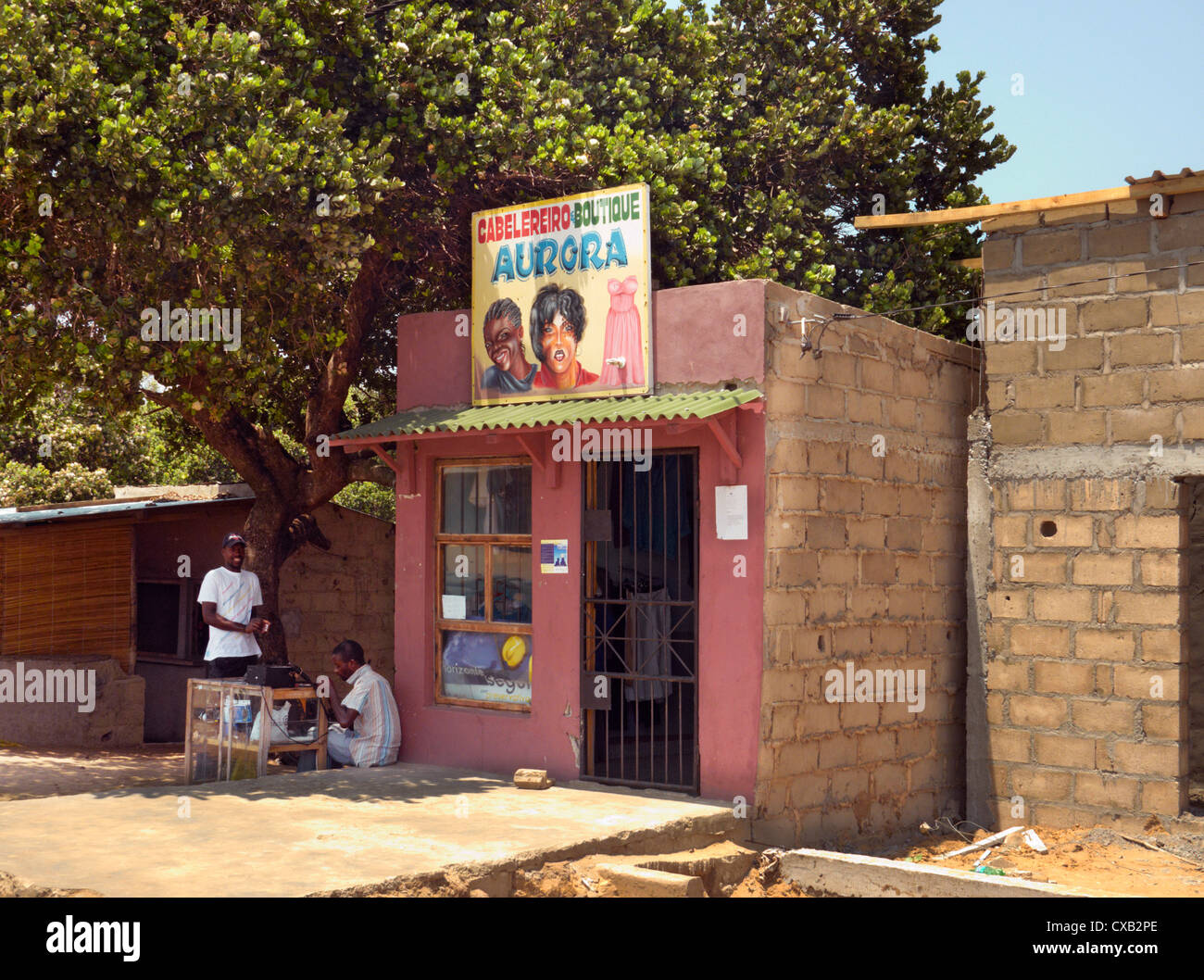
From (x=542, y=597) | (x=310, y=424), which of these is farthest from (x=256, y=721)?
(x=310, y=424)

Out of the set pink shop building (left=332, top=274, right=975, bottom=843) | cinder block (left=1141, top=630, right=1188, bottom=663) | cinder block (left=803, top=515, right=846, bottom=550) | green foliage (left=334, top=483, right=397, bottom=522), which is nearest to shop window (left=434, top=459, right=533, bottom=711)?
pink shop building (left=332, top=274, right=975, bottom=843)

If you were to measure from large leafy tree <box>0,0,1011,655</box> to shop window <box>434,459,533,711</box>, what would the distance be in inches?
78.2

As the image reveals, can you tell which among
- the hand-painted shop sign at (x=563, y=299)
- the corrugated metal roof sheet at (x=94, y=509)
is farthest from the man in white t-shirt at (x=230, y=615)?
the corrugated metal roof sheet at (x=94, y=509)

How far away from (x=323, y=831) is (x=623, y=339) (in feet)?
13.7

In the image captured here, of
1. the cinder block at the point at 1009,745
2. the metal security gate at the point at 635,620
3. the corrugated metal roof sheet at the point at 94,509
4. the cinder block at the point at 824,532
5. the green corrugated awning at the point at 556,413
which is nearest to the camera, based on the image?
the green corrugated awning at the point at 556,413

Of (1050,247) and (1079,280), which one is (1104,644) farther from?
(1050,247)

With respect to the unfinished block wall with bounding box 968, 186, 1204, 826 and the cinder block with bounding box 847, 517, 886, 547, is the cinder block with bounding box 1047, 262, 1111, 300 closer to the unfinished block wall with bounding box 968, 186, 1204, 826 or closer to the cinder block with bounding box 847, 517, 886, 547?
the unfinished block wall with bounding box 968, 186, 1204, 826

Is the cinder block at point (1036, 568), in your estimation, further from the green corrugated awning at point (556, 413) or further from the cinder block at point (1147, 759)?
the green corrugated awning at point (556, 413)

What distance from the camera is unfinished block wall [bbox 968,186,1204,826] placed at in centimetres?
932

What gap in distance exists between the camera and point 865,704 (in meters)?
9.73

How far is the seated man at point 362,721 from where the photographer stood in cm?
1008

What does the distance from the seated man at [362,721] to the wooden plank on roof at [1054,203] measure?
17.6 ft

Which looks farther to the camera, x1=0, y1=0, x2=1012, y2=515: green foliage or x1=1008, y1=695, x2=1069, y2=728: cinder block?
x1=1008, y1=695, x2=1069, y2=728: cinder block
